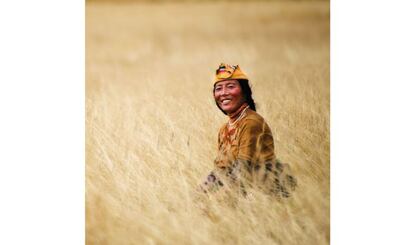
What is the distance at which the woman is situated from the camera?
3387 millimetres

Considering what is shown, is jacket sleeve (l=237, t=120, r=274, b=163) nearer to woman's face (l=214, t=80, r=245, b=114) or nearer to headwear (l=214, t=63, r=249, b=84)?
woman's face (l=214, t=80, r=245, b=114)

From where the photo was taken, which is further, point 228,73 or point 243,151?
point 228,73

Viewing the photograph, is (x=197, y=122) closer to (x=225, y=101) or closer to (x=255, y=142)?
(x=225, y=101)

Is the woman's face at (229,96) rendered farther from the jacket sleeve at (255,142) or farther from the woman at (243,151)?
the jacket sleeve at (255,142)

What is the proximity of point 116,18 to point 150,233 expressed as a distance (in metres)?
1.18

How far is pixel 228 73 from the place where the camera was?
351cm

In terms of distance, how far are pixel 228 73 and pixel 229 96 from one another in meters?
0.13

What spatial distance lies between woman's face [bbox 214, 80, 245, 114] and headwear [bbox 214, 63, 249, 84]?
23mm

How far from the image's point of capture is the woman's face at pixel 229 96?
3.46 m
